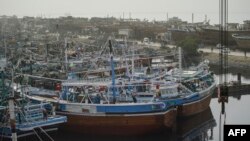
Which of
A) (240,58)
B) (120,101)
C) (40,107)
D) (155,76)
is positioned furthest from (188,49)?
(40,107)

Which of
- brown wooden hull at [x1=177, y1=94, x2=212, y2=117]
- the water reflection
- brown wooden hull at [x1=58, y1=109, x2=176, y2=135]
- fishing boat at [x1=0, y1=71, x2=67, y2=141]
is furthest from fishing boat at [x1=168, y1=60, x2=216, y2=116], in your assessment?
fishing boat at [x1=0, y1=71, x2=67, y2=141]

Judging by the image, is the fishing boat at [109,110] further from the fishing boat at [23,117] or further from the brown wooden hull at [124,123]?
the fishing boat at [23,117]

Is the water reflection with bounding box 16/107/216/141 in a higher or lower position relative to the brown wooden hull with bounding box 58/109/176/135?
lower

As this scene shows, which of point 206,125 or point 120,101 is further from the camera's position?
point 206,125

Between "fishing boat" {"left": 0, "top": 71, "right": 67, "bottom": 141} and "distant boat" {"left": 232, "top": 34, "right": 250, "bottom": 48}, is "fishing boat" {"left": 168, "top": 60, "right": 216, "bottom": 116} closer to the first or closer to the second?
"fishing boat" {"left": 0, "top": 71, "right": 67, "bottom": 141}

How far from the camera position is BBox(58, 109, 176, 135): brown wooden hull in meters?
7.91

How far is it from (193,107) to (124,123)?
181 cm

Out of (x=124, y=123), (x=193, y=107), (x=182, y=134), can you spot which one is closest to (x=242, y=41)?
(x=193, y=107)

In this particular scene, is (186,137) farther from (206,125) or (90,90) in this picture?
(90,90)

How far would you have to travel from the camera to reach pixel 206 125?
9.10 metres

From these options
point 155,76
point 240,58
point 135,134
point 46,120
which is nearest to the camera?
point 46,120

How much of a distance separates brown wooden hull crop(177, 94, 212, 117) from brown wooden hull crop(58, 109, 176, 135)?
0.55 metres

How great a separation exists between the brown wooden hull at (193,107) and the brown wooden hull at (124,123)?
0.55 metres

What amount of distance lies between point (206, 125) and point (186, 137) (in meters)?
0.90
